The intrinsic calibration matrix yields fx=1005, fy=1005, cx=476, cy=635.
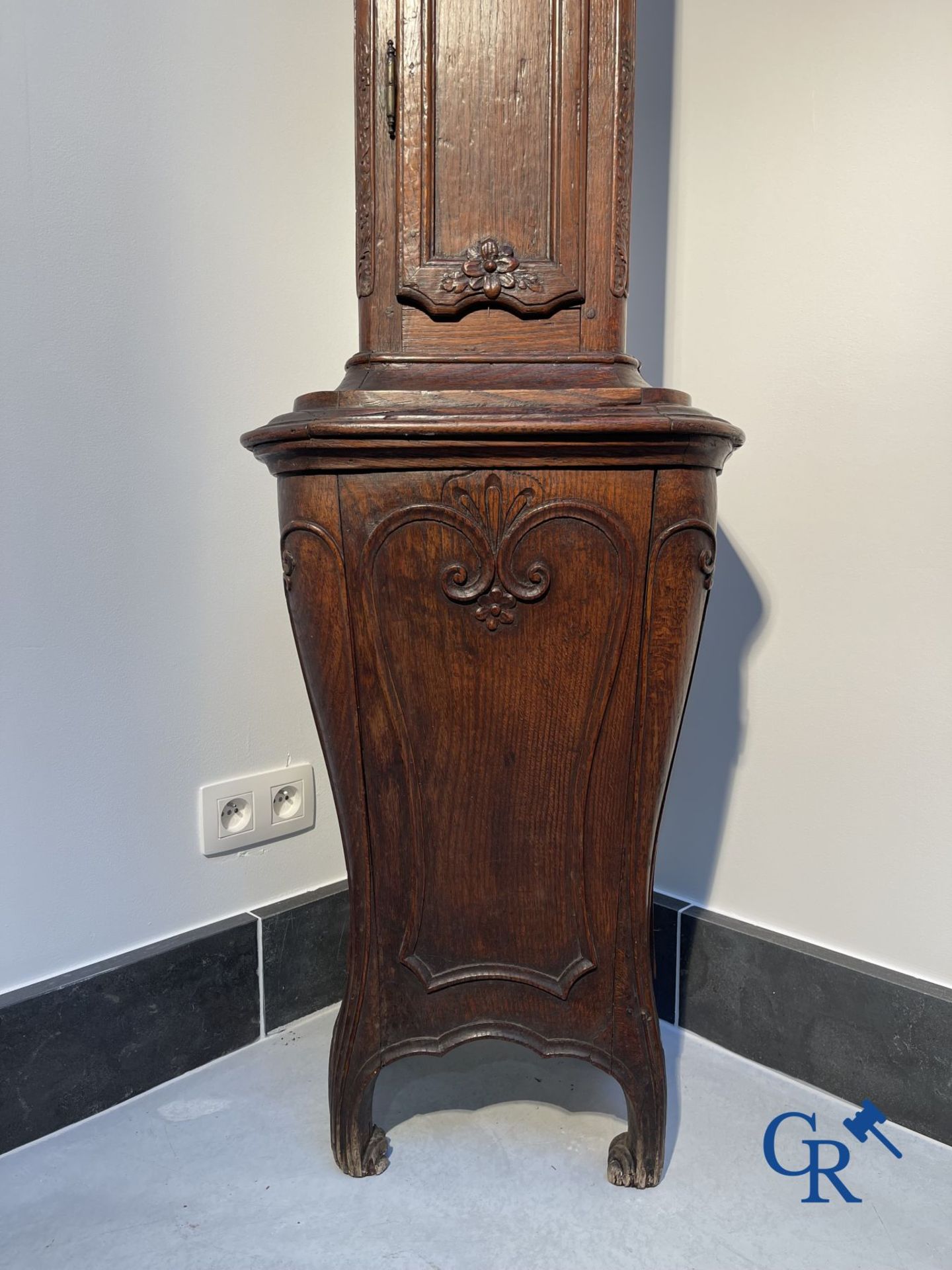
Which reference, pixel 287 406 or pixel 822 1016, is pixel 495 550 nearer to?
pixel 287 406

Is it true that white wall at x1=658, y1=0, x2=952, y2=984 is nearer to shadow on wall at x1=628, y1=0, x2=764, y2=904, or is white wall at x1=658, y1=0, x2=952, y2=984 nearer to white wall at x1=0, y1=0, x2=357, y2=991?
shadow on wall at x1=628, y1=0, x2=764, y2=904

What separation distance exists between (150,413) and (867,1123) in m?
1.31

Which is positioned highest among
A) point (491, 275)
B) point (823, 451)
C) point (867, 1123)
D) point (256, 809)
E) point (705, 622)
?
point (491, 275)

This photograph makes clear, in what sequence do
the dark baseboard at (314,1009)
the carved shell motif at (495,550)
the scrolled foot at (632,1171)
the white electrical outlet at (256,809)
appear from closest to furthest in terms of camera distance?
1. the carved shell motif at (495,550)
2. the scrolled foot at (632,1171)
3. the dark baseboard at (314,1009)
4. the white electrical outlet at (256,809)

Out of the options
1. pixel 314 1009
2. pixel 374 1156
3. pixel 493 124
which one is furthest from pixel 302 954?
pixel 493 124

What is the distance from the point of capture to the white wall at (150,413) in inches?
48.1

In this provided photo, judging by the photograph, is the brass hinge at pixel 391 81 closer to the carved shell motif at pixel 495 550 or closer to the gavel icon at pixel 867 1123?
the carved shell motif at pixel 495 550

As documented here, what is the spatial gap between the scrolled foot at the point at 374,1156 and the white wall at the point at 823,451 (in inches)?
24.5

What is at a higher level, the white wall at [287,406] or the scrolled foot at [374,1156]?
the white wall at [287,406]

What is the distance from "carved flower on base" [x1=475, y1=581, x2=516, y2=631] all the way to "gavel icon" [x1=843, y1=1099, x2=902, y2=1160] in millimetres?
823

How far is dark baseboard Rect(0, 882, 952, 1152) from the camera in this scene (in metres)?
1.26

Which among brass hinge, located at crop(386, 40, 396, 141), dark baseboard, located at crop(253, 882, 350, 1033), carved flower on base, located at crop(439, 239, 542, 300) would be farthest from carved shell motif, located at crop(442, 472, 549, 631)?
dark baseboard, located at crop(253, 882, 350, 1033)

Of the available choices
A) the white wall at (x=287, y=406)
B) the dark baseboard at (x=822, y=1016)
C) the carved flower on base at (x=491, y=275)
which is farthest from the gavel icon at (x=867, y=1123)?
the carved flower on base at (x=491, y=275)

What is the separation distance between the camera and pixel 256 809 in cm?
149
